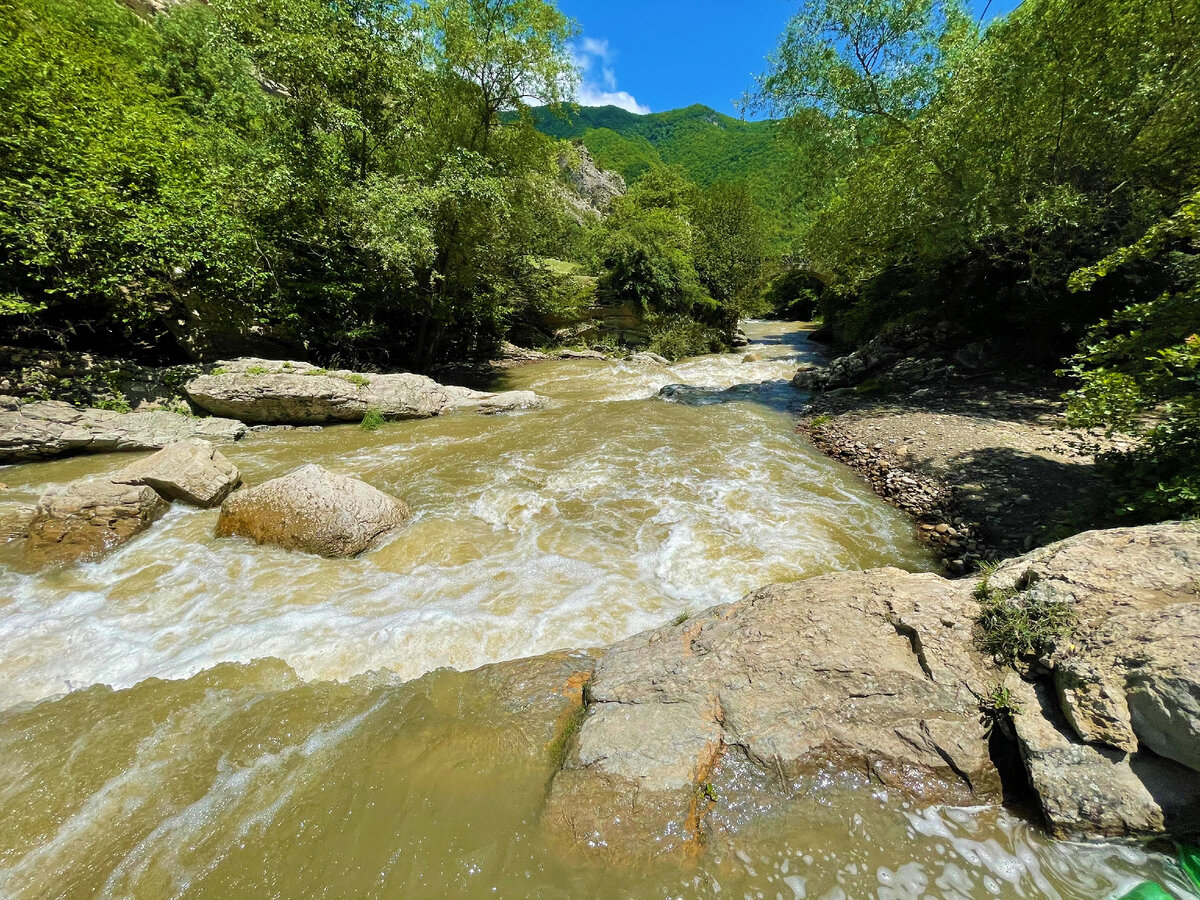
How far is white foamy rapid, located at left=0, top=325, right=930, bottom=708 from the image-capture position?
4020 millimetres

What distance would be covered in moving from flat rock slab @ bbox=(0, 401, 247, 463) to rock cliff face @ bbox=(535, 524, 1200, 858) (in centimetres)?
1048

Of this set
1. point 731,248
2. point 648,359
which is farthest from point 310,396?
point 731,248

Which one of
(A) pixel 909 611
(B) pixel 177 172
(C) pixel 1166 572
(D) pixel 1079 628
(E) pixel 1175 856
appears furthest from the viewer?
(B) pixel 177 172

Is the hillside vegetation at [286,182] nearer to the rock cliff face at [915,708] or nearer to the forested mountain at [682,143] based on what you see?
the rock cliff face at [915,708]

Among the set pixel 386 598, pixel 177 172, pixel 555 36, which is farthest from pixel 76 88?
pixel 386 598

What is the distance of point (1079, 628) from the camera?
2.79 metres

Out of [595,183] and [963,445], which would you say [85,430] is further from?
[595,183]

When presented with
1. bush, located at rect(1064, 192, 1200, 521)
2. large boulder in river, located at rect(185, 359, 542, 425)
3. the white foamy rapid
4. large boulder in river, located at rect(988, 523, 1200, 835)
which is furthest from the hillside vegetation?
large boulder in river, located at rect(988, 523, 1200, 835)

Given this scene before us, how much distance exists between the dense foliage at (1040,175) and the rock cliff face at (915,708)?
215 cm

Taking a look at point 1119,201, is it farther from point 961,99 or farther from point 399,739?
point 399,739

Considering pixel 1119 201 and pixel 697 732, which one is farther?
pixel 1119 201

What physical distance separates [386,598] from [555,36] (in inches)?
697

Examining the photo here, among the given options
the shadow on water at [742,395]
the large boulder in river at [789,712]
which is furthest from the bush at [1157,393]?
the shadow on water at [742,395]

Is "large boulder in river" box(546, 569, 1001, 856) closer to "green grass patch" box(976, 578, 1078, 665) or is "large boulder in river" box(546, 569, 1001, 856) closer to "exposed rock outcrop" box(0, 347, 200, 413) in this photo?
"green grass patch" box(976, 578, 1078, 665)
